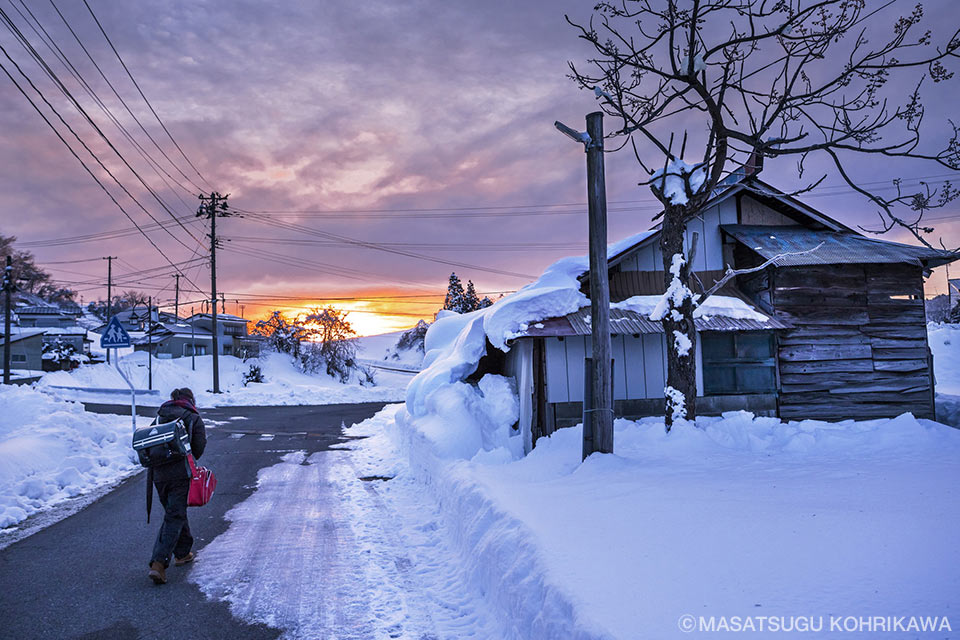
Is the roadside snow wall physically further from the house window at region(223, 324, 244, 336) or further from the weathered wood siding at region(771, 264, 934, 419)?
the house window at region(223, 324, 244, 336)

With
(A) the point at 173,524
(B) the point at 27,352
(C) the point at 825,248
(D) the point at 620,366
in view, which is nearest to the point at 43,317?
(B) the point at 27,352

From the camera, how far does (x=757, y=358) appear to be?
12.9 m

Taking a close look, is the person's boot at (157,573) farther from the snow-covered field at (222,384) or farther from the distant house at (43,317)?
the distant house at (43,317)

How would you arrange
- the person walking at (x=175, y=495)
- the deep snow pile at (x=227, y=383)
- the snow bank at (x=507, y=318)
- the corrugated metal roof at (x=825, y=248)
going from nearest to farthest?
the person walking at (x=175, y=495) → the snow bank at (x=507, y=318) → the corrugated metal roof at (x=825, y=248) → the deep snow pile at (x=227, y=383)

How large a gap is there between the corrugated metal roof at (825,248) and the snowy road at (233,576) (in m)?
9.63

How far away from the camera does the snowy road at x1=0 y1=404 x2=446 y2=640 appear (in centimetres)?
451

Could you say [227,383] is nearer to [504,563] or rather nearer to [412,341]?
[504,563]

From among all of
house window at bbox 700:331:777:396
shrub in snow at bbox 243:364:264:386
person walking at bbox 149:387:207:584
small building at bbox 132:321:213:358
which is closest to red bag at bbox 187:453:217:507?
person walking at bbox 149:387:207:584

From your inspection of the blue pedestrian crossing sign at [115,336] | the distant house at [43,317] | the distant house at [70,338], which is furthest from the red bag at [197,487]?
the distant house at [43,317]

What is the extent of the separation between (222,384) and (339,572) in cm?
4200

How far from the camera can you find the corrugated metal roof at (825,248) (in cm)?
1225

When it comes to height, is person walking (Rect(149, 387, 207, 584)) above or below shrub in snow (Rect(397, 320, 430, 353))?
below

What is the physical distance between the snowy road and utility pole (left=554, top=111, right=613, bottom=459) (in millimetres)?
2980

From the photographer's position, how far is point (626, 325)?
11367mm
